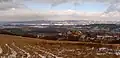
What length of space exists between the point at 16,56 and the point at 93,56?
9.76 meters

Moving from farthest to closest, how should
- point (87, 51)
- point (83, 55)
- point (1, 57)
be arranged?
point (87, 51)
point (83, 55)
point (1, 57)

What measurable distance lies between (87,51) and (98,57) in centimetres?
607

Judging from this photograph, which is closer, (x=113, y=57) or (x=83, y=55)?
(x=113, y=57)

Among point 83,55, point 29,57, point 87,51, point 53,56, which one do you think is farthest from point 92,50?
point 29,57

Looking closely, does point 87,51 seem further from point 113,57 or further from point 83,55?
point 113,57

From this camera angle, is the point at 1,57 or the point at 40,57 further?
the point at 40,57

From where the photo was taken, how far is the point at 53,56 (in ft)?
134

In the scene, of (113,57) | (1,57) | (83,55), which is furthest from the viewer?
(83,55)

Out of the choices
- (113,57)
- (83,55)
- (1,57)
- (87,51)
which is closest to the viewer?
(1,57)

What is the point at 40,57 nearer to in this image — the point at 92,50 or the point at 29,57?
the point at 29,57

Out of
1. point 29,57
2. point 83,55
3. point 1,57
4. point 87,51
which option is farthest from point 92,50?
point 1,57

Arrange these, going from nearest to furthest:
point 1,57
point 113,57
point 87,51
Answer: point 1,57 → point 113,57 → point 87,51

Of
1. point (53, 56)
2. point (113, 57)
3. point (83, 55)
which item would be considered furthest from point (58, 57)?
point (113, 57)

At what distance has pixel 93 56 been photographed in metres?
40.0
